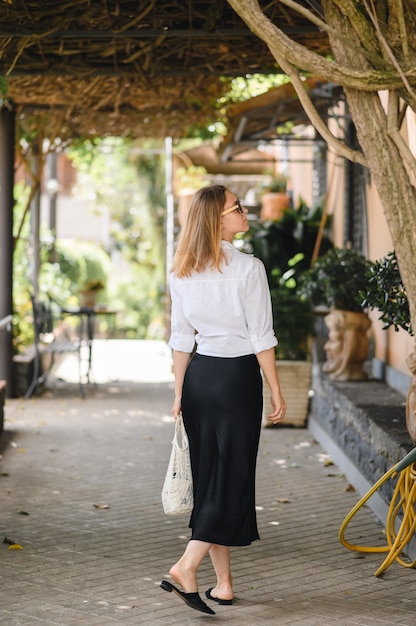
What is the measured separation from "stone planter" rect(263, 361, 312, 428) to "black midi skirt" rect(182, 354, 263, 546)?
4.99 meters

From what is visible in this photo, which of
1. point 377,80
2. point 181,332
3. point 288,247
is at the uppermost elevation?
point 377,80

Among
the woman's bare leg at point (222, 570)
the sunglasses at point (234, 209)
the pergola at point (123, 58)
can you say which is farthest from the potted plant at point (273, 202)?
the woman's bare leg at point (222, 570)

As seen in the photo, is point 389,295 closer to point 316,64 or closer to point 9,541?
point 316,64

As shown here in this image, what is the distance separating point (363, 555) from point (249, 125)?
23.9ft

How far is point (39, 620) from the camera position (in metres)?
4.20

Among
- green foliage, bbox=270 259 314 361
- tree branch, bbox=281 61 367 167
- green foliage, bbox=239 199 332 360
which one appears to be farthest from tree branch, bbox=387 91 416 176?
green foliage, bbox=239 199 332 360

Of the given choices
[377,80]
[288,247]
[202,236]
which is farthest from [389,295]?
[288,247]

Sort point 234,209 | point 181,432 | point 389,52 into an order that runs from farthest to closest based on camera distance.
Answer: point 389,52
point 181,432
point 234,209

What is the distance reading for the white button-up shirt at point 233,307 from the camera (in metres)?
4.29

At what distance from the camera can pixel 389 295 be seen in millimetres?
6098

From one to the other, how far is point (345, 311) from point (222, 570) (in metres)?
4.74

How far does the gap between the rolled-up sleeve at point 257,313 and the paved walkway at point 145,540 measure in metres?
1.17

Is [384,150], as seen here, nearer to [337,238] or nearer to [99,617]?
[99,617]

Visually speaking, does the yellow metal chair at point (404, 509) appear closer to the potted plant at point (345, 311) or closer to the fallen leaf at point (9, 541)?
the fallen leaf at point (9, 541)
